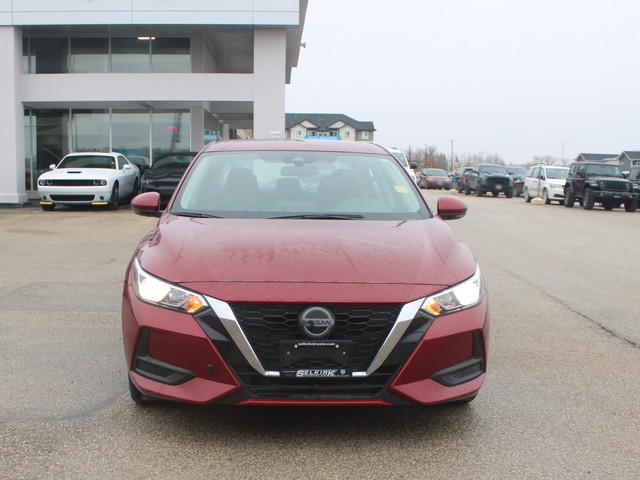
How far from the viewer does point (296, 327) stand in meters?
3.02

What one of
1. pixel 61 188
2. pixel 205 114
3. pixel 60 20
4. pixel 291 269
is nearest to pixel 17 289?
pixel 291 269

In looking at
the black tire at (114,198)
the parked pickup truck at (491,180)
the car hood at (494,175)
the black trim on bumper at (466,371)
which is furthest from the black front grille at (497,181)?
the black trim on bumper at (466,371)

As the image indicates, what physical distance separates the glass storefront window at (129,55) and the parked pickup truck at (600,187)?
16.8 m

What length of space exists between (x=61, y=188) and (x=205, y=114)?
23.9 feet

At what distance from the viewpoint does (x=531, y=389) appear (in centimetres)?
409

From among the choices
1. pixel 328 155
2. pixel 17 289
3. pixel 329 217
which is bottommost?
pixel 17 289

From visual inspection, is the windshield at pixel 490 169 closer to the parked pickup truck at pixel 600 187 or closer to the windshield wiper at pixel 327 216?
the parked pickup truck at pixel 600 187

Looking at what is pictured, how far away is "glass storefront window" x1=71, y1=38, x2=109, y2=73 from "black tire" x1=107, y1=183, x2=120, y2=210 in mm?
6039

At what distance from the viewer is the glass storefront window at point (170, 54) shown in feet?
73.6

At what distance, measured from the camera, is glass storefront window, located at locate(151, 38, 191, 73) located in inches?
883

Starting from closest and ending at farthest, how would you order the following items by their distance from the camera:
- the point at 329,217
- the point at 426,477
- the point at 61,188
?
the point at 426,477
the point at 329,217
the point at 61,188

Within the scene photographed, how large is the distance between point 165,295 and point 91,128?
20644 mm

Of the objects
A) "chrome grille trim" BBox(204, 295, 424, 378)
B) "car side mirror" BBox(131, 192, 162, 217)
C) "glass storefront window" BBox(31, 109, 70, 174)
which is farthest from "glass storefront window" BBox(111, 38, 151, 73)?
"chrome grille trim" BBox(204, 295, 424, 378)

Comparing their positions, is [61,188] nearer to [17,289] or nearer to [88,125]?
[88,125]
